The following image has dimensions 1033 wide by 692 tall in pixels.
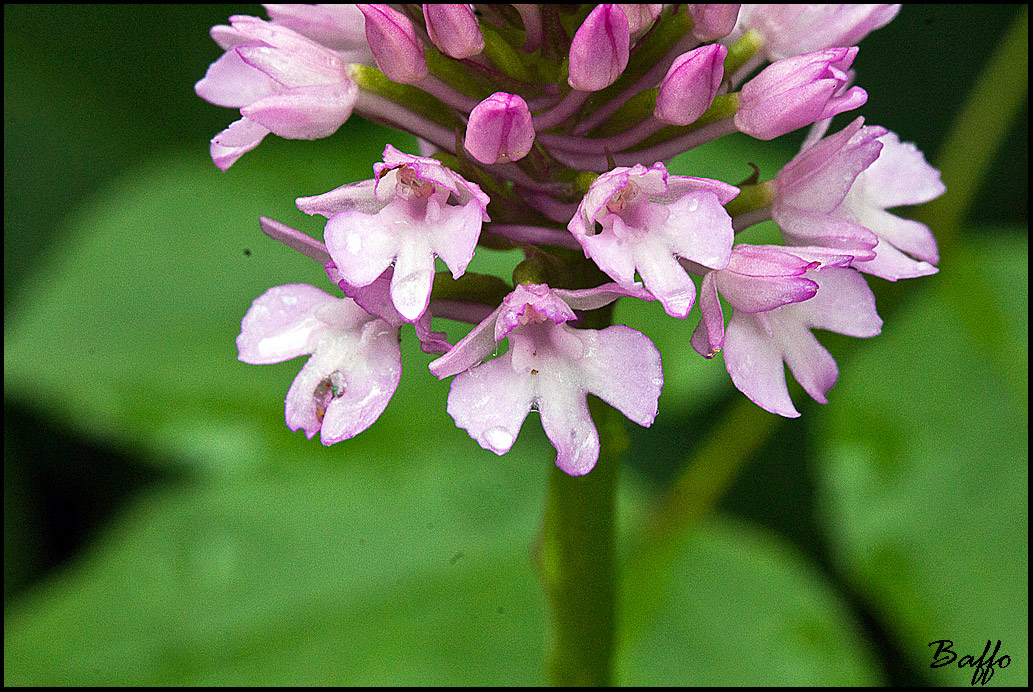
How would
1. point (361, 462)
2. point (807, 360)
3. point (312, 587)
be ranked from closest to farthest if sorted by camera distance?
point (807, 360)
point (312, 587)
point (361, 462)

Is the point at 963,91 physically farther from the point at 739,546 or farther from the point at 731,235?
the point at 731,235

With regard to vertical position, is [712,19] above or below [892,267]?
above

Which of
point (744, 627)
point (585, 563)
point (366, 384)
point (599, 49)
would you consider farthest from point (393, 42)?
point (744, 627)

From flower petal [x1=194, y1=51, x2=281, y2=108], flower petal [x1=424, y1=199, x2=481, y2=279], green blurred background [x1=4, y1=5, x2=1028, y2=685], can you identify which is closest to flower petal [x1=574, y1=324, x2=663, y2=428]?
flower petal [x1=424, y1=199, x2=481, y2=279]

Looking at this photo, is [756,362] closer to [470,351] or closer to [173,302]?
[470,351]

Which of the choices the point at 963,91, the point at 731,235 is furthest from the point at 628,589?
the point at 963,91

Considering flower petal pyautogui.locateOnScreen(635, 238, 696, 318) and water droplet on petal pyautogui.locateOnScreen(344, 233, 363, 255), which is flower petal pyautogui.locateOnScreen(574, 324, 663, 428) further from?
water droplet on petal pyautogui.locateOnScreen(344, 233, 363, 255)
